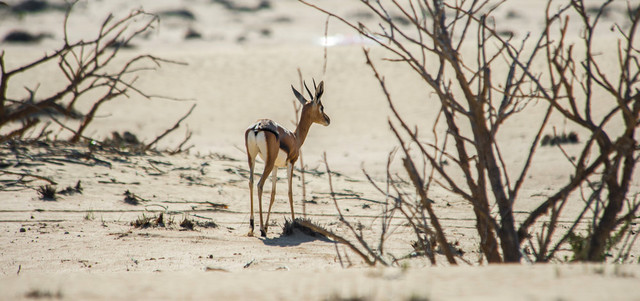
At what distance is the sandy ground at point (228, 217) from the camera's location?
2834 mm

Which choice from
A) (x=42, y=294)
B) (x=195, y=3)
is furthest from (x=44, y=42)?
(x=42, y=294)

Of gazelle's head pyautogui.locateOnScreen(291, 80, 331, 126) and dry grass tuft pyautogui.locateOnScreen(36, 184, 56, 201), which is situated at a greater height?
gazelle's head pyautogui.locateOnScreen(291, 80, 331, 126)

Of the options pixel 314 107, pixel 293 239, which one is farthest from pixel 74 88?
pixel 293 239

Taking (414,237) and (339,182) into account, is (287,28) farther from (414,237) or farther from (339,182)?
(414,237)

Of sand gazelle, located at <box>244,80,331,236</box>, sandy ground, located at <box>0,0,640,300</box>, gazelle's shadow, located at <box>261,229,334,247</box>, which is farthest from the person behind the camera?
sand gazelle, located at <box>244,80,331,236</box>

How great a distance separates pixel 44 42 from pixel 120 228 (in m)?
32.9

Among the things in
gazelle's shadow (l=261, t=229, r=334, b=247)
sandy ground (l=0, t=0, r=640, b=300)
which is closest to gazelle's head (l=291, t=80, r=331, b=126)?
sandy ground (l=0, t=0, r=640, b=300)

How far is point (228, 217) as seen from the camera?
7555 millimetres

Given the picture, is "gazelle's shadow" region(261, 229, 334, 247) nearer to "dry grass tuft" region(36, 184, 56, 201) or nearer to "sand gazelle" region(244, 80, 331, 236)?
"sand gazelle" region(244, 80, 331, 236)

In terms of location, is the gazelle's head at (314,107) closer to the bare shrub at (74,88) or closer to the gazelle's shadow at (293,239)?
the bare shrub at (74,88)

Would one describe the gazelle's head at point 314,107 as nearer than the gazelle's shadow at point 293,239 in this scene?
No

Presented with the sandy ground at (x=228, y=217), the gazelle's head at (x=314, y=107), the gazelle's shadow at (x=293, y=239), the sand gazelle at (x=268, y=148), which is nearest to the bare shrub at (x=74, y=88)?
the sandy ground at (x=228, y=217)

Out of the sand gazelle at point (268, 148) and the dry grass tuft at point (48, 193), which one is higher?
the sand gazelle at point (268, 148)

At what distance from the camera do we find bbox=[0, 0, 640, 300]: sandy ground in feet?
9.30
